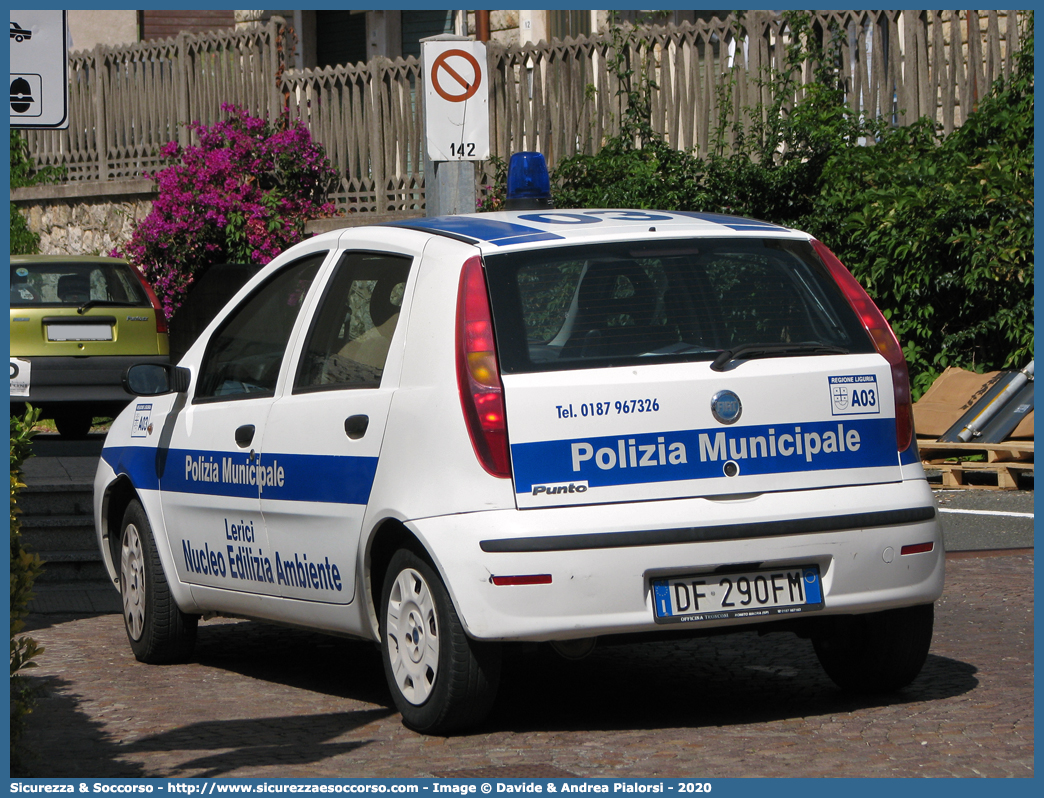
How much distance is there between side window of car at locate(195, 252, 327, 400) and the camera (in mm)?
6098

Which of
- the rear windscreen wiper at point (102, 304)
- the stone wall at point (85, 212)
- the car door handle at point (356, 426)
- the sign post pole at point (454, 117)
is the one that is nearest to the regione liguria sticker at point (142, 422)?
the car door handle at point (356, 426)

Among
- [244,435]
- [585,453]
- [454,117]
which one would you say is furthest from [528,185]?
[585,453]

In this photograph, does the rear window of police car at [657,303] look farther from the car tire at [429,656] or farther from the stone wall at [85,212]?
the stone wall at [85,212]

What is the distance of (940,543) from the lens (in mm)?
5309

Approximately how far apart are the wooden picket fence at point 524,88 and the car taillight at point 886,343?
8.31 meters

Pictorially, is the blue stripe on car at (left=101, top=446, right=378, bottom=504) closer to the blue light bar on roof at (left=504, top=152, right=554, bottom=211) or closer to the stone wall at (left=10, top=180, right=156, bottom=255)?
the blue light bar on roof at (left=504, top=152, right=554, bottom=211)

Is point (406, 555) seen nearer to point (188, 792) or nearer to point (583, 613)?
point (583, 613)

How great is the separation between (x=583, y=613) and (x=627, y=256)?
1201 mm

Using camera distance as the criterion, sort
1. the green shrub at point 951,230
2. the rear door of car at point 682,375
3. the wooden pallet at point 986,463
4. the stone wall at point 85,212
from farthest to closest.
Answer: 1. the stone wall at point 85,212
2. the green shrub at point 951,230
3. the wooden pallet at point 986,463
4. the rear door of car at point 682,375

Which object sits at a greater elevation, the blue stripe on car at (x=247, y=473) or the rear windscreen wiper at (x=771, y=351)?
the rear windscreen wiper at (x=771, y=351)

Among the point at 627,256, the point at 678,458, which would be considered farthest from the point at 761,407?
the point at 627,256

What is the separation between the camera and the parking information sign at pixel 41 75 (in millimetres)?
6348

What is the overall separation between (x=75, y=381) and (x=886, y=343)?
9595 millimetres

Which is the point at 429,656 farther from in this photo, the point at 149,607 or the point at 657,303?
the point at 149,607
